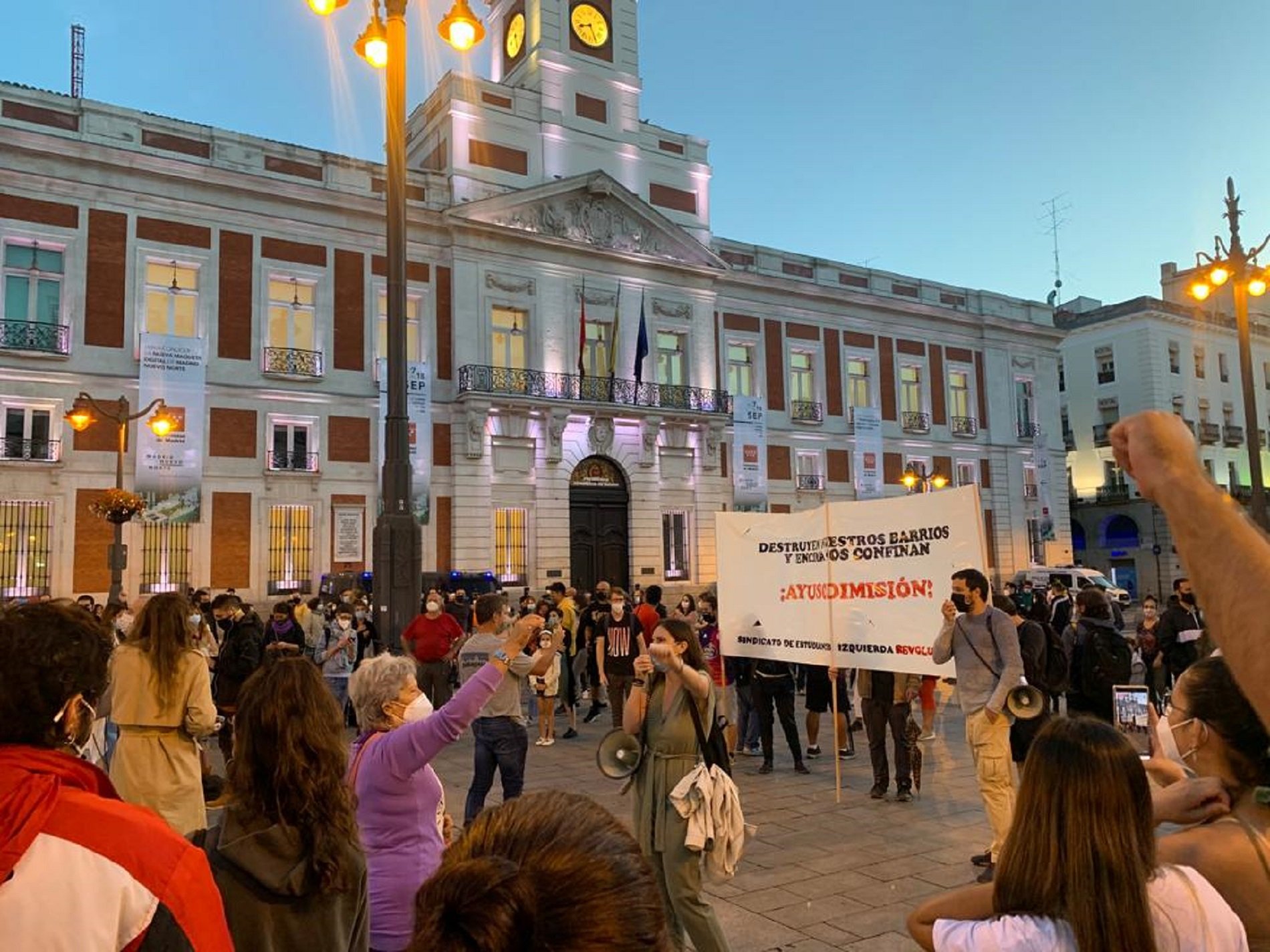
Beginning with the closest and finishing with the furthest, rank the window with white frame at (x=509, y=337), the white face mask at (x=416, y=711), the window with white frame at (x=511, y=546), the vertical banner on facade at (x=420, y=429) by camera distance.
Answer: the white face mask at (x=416, y=711) → the vertical banner on facade at (x=420, y=429) → the window with white frame at (x=511, y=546) → the window with white frame at (x=509, y=337)

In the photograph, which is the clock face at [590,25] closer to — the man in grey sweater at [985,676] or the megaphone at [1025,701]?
the man in grey sweater at [985,676]

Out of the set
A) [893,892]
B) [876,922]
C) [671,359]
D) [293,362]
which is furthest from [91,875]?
[671,359]

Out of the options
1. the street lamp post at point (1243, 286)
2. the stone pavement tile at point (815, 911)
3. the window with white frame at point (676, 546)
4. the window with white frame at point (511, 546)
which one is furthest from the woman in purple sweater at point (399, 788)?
the window with white frame at point (676, 546)

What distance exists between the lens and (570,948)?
44.5 inches

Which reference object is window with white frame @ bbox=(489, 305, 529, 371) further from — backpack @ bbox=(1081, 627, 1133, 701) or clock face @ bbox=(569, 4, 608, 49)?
backpack @ bbox=(1081, 627, 1133, 701)

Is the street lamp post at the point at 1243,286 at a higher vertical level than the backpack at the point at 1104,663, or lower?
higher

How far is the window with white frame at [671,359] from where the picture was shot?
97.6ft

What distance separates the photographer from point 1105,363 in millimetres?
44062

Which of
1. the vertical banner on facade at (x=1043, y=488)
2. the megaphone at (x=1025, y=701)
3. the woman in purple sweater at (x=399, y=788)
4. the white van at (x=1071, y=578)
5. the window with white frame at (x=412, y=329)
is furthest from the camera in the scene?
the vertical banner on facade at (x=1043, y=488)

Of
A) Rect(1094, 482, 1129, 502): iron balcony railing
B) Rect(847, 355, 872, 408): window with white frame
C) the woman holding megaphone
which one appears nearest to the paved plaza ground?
the woman holding megaphone

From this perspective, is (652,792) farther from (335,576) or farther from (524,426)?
(524,426)

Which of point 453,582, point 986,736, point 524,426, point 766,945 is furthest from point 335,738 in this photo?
point 524,426

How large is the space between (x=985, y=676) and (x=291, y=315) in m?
22.0

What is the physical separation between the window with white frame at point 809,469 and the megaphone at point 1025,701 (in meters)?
26.3
